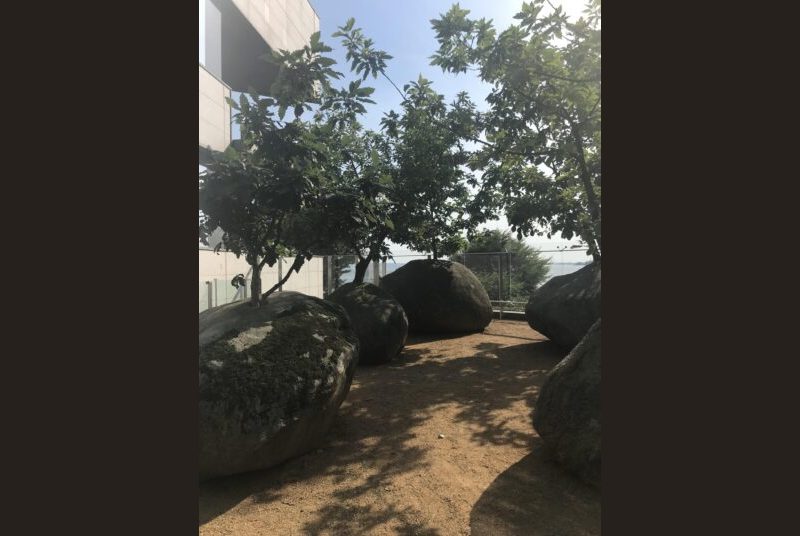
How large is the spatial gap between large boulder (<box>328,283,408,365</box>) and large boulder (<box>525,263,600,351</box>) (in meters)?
2.46

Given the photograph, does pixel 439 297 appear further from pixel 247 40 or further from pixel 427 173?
pixel 247 40

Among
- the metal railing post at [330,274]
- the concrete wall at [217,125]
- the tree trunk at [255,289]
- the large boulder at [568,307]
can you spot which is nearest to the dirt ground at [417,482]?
the tree trunk at [255,289]

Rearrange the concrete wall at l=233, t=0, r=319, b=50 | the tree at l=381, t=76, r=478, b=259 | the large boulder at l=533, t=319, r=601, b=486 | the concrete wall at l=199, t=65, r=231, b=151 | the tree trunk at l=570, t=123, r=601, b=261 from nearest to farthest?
1. the large boulder at l=533, t=319, r=601, b=486
2. the concrete wall at l=199, t=65, r=231, b=151
3. the tree trunk at l=570, t=123, r=601, b=261
4. the tree at l=381, t=76, r=478, b=259
5. the concrete wall at l=233, t=0, r=319, b=50

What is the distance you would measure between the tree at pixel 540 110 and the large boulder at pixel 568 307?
52cm

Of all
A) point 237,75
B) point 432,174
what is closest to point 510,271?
point 432,174

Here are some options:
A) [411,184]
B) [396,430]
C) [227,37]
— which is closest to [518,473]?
[396,430]

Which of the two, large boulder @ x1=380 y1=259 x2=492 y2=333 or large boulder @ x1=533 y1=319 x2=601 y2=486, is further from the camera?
large boulder @ x1=380 y1=259 x2=492 y2=333

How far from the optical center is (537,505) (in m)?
2.72

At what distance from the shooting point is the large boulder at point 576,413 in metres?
2.84

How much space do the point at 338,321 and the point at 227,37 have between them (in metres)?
7.93

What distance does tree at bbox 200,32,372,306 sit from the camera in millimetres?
3549

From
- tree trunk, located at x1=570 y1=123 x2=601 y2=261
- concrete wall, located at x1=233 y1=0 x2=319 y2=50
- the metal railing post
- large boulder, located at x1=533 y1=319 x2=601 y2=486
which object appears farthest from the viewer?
the metal railing post

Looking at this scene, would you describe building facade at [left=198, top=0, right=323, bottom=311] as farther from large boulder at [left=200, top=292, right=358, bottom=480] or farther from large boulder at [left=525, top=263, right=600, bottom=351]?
large boulder at [left=525, top=263, right=600, bottom=351]

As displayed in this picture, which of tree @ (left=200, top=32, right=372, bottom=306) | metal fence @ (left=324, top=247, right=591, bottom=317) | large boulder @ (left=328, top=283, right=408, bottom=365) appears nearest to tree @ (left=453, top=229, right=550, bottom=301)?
metal fence @ (left=324, top=247, right=591, bottom=317)
